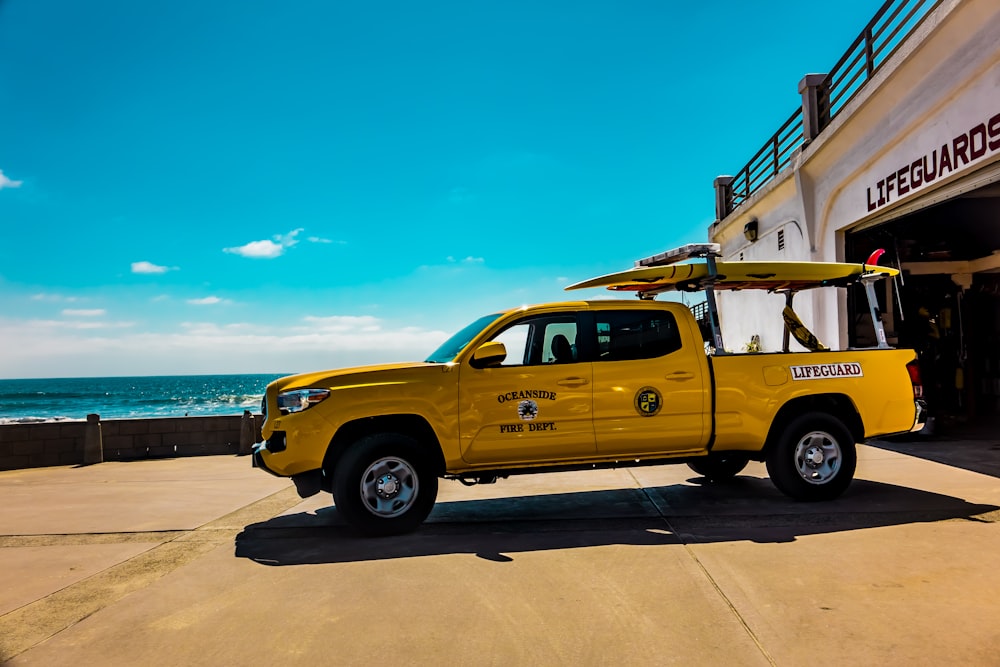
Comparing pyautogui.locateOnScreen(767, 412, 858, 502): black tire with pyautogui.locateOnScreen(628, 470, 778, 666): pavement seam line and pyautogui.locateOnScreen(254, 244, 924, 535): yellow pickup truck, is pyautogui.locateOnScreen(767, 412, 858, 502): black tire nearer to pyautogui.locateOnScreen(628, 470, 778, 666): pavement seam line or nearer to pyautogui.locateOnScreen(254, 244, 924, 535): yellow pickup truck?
pyautogui.locateOnScreen(254, 244, 924, 535): yellow pickup truck

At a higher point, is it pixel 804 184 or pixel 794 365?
pixel 804 184

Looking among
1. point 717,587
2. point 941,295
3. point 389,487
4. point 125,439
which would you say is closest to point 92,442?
point 125,439

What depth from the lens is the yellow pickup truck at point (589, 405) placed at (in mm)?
5684

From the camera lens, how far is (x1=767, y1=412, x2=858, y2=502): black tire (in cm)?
638

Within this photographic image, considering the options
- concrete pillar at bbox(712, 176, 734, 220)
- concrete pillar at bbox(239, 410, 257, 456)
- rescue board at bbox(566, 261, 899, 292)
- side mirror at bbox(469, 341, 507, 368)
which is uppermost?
concrete pillar at bbox(712, 176, 734, 220)

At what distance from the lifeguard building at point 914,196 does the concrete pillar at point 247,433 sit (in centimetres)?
1099

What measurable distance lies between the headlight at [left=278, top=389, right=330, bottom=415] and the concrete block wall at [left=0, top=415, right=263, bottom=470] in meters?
6.41

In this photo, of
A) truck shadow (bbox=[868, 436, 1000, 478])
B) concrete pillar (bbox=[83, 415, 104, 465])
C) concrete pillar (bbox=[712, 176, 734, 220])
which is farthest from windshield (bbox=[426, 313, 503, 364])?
concrete pillar (bbox=[712, 176, 734, 220])

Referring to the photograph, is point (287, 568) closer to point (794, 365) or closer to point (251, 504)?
point (251, 504)

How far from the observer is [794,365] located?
6445 mm

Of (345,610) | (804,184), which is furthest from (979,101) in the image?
(345,610)

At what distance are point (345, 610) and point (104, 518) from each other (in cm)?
436

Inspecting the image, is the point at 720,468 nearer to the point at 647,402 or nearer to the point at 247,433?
the point at 647,402

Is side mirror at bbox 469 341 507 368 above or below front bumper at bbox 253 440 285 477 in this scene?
above
